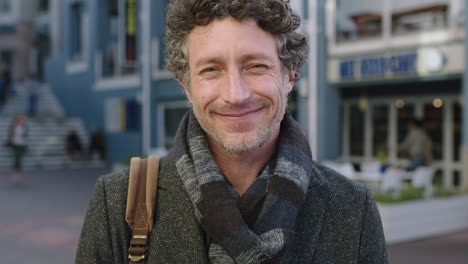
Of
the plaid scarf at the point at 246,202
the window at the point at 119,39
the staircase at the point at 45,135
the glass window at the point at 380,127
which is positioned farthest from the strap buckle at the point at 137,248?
the staircase at the point at 45,135

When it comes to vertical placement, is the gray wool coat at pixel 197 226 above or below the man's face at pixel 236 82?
below

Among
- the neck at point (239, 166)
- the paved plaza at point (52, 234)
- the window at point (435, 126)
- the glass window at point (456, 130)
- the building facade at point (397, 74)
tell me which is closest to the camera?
the neck at point (239, 166)

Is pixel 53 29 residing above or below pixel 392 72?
above

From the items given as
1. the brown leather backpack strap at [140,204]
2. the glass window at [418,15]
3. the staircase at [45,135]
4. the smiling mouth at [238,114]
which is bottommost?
the staircase at [45,135]

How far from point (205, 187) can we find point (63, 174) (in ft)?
54.0

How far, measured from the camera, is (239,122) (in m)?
1.54

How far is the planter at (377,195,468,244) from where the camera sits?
289 inches

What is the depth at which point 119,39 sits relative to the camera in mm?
17719

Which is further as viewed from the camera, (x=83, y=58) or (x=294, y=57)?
(x=83, y=58)

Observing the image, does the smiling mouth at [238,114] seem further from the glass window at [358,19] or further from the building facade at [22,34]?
the building facade at [22,34]

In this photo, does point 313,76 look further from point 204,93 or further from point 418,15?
point 204,93

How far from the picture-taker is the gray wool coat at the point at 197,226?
5.08 ft

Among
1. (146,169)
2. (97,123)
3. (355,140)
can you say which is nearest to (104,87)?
(97,123)

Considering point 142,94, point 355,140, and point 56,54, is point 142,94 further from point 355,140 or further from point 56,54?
point 56,54
